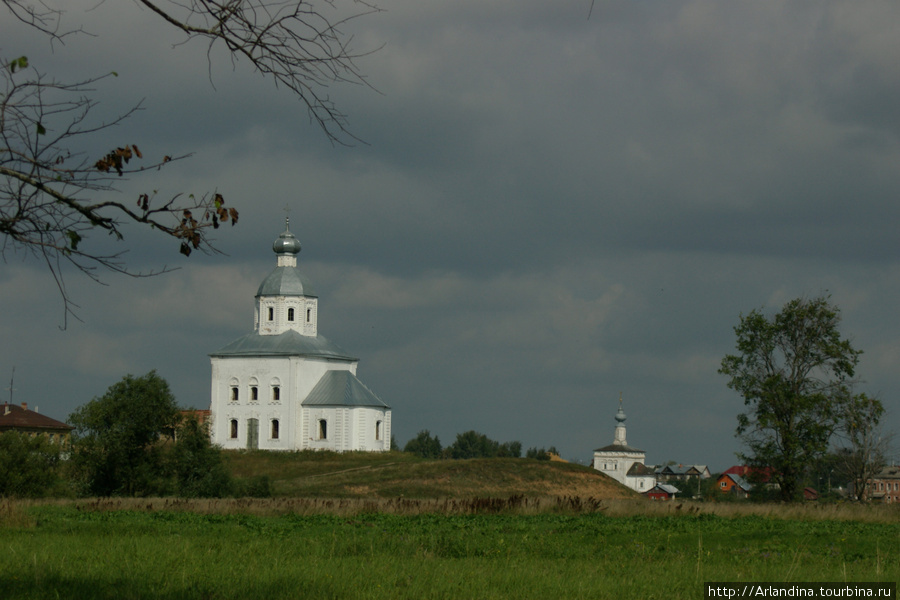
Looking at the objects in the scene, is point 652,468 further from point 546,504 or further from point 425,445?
point 546,504

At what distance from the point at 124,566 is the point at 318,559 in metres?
2.41

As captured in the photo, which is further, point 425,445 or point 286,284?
point 425,445

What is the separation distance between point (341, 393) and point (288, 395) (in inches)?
151

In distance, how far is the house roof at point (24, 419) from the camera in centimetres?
8581

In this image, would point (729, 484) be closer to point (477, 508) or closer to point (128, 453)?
point (128, 453)

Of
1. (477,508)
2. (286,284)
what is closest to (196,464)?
(477,508)

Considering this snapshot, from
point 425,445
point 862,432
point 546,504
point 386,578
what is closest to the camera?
point 386,578

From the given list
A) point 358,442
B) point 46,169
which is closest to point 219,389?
point 358,442

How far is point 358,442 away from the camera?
71875 mm

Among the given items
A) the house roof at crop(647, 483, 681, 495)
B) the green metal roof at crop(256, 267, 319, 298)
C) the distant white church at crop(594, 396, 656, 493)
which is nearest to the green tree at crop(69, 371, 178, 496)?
the green metal roof at crop(256, 267, 319, 298)

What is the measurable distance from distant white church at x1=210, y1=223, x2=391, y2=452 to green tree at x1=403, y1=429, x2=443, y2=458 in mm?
53618

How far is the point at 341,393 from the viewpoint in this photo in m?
73.2

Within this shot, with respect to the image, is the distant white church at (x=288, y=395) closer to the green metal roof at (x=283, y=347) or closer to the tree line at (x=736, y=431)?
the green metal roof at (x=283, y=347)

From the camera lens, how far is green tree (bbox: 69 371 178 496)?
132 feet
